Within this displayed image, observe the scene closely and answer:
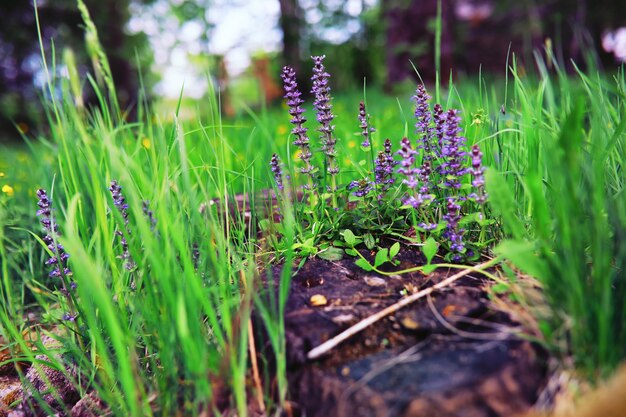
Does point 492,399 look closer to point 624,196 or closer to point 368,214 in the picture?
point 624,196

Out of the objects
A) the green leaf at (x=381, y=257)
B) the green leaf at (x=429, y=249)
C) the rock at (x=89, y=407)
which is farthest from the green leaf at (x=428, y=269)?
the rock at (x=89, y=407)

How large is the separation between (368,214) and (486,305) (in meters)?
0.55

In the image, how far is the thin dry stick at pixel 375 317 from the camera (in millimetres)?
1167

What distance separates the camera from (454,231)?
1.44 meters

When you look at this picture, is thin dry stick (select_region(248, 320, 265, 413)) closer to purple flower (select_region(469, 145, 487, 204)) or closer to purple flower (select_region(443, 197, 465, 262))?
purple flower (select_region(443, 197, 465, 262))

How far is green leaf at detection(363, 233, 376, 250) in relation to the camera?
153 centimetres

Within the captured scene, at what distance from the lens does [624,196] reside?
121 centimetres

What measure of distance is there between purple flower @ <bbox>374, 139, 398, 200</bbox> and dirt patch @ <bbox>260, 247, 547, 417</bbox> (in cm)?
31

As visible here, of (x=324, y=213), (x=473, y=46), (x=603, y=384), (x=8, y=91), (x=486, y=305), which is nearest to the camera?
(x=603, y=384)

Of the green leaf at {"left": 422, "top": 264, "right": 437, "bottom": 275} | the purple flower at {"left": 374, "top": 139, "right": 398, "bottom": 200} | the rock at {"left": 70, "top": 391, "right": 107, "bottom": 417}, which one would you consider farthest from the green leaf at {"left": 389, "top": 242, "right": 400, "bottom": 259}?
the rock at {"left": 70, "top": 391, "right": 107, "bottom": 417}

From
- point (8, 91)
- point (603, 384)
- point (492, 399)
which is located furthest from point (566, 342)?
point (8, 91)

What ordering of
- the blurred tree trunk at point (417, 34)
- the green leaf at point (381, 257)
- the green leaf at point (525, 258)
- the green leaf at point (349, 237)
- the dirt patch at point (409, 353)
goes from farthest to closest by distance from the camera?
the blurred tree trunk at point (417, 34)
the green leaf at point (349, 237)
the green leaf at point (381, 257)
the green leaf at point (525, 258)
the dirt patch at point (409, 353)

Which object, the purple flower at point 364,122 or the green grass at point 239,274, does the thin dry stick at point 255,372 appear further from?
the purple flower at point 364,122

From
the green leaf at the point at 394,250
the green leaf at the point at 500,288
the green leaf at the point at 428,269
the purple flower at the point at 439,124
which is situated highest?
the purple flower at the point at 439,124
